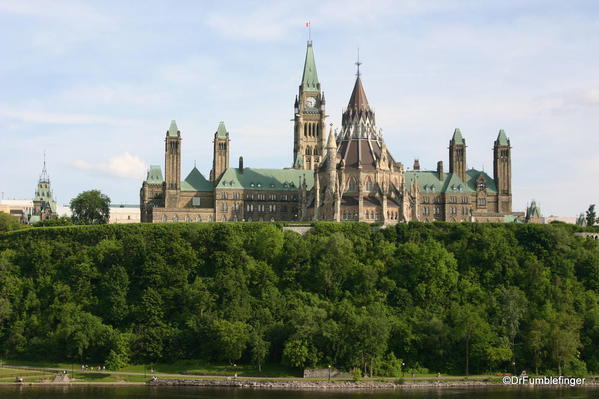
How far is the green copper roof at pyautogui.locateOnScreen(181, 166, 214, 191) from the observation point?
18000 centimetres

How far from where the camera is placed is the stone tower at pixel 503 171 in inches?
7372

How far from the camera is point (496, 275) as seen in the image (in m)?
132

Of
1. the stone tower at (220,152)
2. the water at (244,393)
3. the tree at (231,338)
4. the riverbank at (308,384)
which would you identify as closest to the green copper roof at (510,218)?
the stone tower at (220,152)

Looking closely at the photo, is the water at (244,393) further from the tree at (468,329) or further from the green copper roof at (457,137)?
the green copper roof at (457,137)

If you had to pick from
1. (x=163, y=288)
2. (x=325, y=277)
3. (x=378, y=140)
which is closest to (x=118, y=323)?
(x=163, y=288)

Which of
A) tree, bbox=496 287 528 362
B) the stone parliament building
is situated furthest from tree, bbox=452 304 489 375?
the stone parliament building

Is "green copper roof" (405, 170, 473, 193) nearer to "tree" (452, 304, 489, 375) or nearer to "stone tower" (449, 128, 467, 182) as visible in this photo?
"stone tower" (449, 128, 467, 182)

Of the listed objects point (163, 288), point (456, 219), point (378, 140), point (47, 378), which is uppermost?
point (378, 140)

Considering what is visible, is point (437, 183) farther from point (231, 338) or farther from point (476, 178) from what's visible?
point (231, 338)

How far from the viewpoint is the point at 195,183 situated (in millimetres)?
181375

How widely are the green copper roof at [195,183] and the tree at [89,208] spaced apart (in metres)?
15.6

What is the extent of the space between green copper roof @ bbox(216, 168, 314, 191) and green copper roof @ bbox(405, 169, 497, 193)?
1954 centimetres

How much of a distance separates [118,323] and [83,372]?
1113 centimetres

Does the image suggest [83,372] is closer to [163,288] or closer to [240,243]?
[163,288]
